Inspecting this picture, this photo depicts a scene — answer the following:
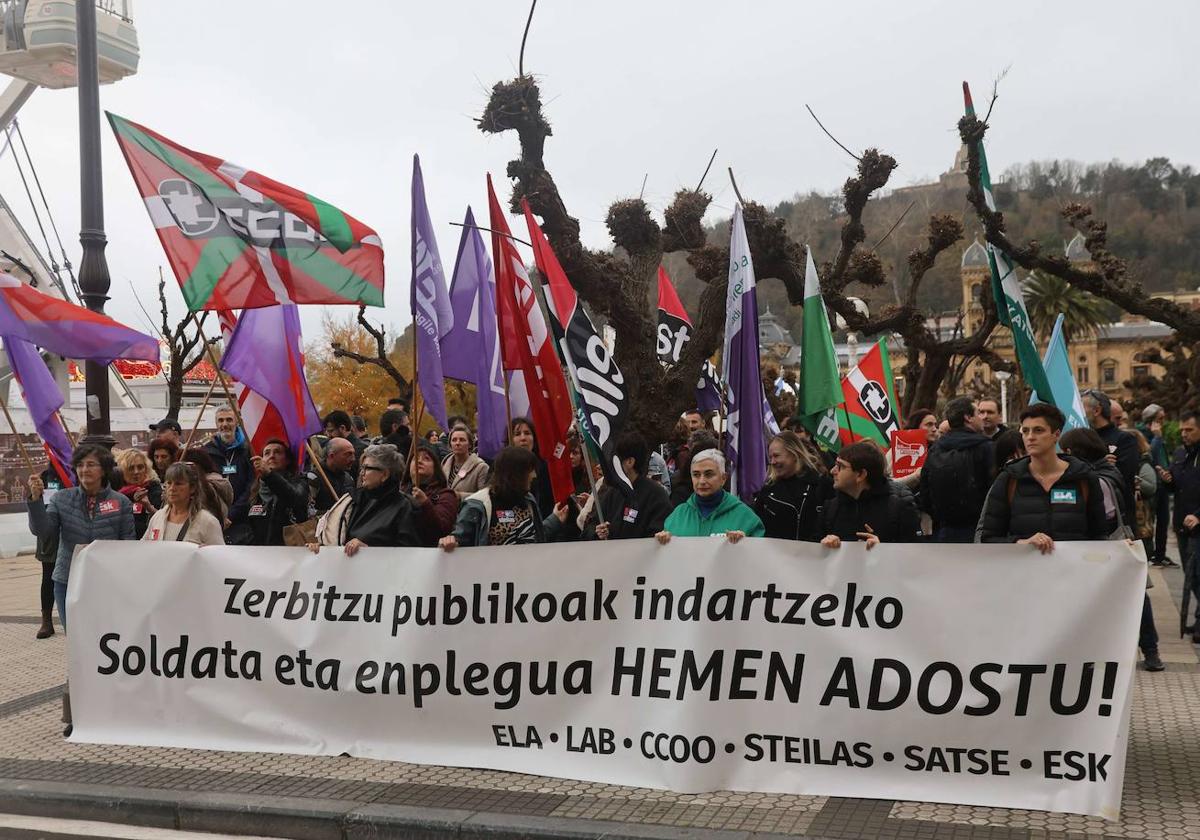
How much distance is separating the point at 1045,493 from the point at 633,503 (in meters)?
2.06

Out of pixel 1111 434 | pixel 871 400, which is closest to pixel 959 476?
pixel 1111 434

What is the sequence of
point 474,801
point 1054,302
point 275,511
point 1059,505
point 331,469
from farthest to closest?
point 1054,302, point 331,469, point 275,511, point 1059,505, point 474,801

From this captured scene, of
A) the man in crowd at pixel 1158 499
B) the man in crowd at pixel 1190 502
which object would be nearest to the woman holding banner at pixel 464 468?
the man in crowd at pixel 1190 502

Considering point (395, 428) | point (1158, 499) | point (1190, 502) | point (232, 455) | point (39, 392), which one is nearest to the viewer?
point (1190, 502)

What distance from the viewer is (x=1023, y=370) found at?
8844mm

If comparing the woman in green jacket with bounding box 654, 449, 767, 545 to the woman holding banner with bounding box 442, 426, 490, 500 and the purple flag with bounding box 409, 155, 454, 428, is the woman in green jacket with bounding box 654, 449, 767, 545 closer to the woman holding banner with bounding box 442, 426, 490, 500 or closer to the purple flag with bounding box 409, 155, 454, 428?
the purple flag with bounding box 409, 155, 454, 428

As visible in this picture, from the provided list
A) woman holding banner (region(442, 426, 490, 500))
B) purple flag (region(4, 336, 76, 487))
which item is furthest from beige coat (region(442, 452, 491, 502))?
purple flag (region(4, 336, 76, 487))

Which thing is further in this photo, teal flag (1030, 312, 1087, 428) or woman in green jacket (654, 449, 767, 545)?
teal flag (1030, 312, 1087, 428)

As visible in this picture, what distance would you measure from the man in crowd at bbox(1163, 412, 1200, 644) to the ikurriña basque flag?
4.22m

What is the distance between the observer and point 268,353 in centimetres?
Result: 849

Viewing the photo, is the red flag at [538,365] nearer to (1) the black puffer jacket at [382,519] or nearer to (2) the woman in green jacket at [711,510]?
(1) the black puffer jacket at [382,519]

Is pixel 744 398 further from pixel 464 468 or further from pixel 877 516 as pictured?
pixel 464 468

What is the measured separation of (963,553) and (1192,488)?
4.14 meters

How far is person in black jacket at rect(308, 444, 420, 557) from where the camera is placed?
21.1 ft
